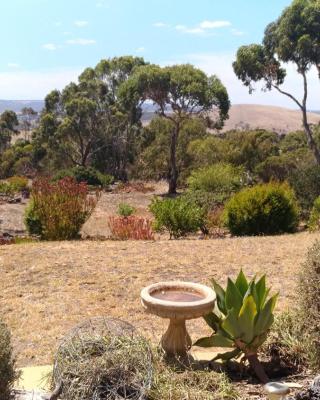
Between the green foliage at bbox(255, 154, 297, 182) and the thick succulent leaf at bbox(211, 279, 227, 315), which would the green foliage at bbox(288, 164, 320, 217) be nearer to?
the thick succulent leaf at bbox(211, 279, 227, 315)

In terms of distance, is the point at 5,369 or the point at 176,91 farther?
the point at 176,91

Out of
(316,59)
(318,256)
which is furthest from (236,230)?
(316,59)

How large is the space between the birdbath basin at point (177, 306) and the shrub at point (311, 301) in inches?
25.3

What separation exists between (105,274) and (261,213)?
5.17m

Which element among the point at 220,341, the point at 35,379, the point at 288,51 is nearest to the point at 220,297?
the point at 220,341

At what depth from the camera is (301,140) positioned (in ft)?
144

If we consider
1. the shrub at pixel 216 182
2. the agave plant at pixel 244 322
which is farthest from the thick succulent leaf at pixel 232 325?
the shrub at pixel 216 182

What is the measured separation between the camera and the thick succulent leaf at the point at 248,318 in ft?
12.7

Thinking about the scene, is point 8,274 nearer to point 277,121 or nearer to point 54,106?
point 54,106

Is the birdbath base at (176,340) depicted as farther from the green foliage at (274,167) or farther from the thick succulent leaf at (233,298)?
the green foliage at (274,167)

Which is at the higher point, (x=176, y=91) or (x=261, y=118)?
(x=261, y=118)

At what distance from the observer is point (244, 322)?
3.89 meters

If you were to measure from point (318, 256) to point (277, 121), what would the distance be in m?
149

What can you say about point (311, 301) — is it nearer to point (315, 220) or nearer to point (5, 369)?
point (5, 369)
